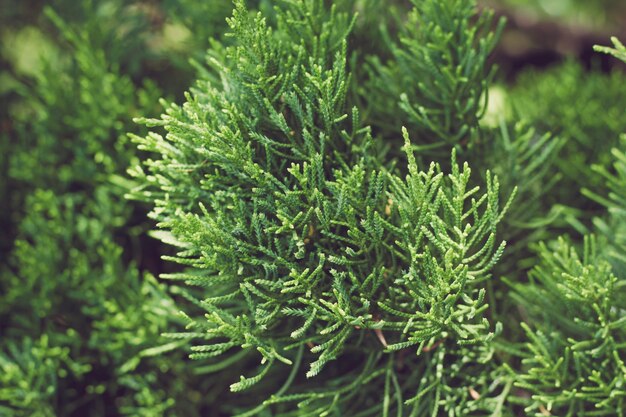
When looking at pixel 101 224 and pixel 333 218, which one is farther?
pixel 101 224

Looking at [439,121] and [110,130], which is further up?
[110,130]

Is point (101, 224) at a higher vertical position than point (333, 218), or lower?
higher

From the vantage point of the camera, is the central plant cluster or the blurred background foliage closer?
the central plant cluster

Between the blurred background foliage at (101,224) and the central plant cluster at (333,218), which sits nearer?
the central plant cluster at (333,218)

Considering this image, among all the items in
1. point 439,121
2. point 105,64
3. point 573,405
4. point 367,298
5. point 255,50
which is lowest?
point 573,405

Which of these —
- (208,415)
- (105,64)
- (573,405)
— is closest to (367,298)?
(573,405)

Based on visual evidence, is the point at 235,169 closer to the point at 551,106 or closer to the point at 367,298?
the point at 367,298

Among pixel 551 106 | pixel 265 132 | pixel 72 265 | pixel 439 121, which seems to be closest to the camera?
pixel 265 132

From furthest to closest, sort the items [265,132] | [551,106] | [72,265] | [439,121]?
[551,106] < [72,265] < [439,121] < [265,132]
